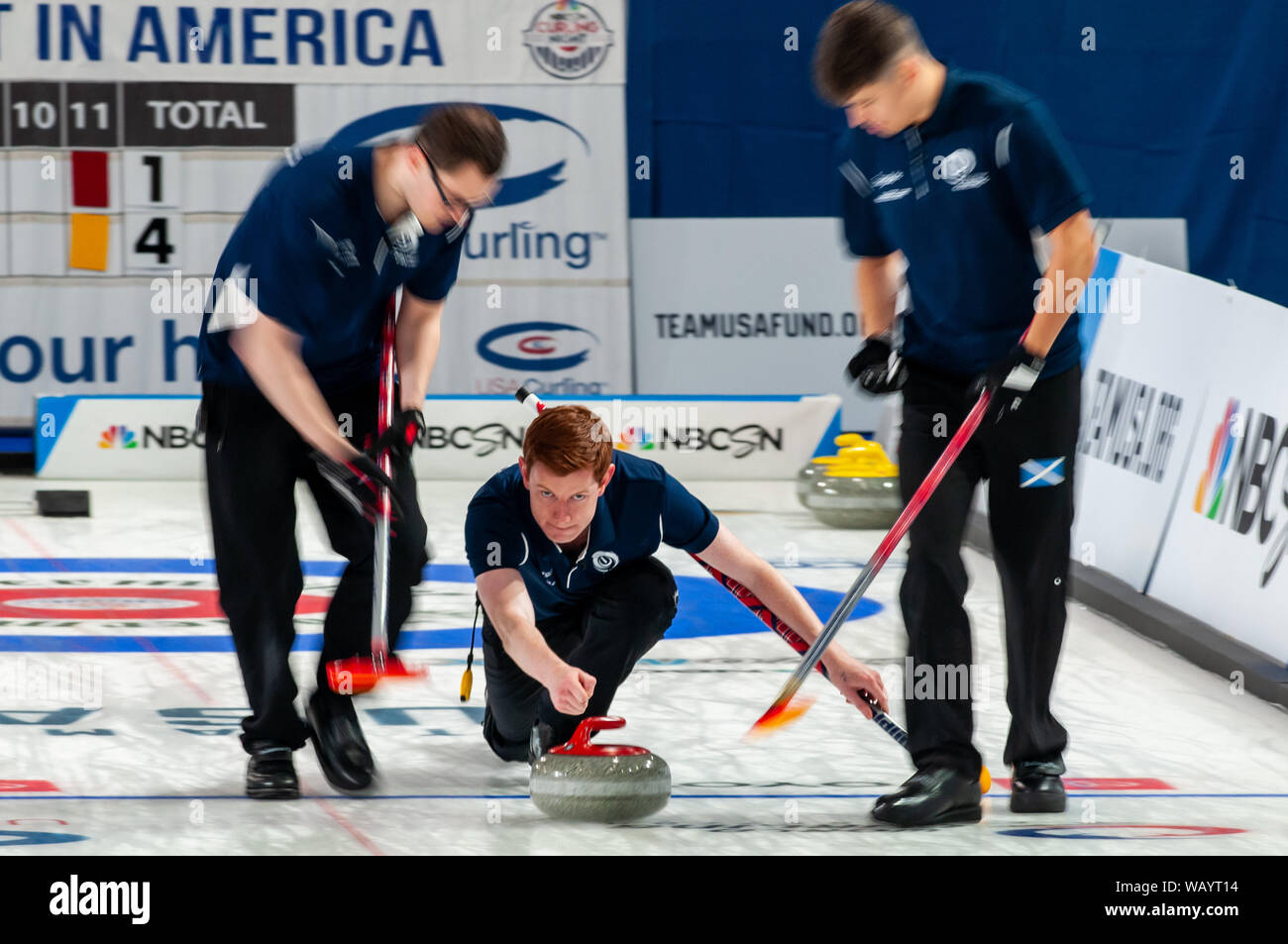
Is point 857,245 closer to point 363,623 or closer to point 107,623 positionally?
point 363,623

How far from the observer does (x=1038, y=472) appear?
321cm

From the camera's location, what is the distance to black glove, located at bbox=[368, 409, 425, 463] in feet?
10.8

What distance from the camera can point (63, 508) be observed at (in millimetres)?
7340

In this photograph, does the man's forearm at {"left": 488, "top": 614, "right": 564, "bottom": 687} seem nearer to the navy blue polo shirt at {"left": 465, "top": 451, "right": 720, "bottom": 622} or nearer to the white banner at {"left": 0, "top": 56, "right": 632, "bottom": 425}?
the navy blue polo shirt at {"left": 465, "top": 451, "right": 720, "bottom": 622}

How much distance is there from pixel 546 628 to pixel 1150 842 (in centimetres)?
123

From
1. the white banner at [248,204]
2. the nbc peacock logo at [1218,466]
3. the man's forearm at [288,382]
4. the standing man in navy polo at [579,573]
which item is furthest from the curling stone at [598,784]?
the white banner at [248,204]

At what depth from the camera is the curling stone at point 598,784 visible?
302 centimetres

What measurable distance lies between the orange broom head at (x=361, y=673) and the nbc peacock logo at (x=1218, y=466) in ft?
8.76

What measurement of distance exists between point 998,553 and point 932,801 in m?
0.53

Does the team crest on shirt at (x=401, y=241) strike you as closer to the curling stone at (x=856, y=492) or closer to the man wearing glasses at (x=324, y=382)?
the man wearing glasses at (x=324, y=382)

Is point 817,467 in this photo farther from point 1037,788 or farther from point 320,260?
point 320,260

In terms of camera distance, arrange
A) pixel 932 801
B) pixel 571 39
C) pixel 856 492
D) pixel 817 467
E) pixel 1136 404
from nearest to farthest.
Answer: pixel 932 801 → pixel 1136 404 → pixel 856 492 → pixel 817 467 → pixel 571 39

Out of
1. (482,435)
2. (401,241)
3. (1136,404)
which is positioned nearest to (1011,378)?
(401,241)
